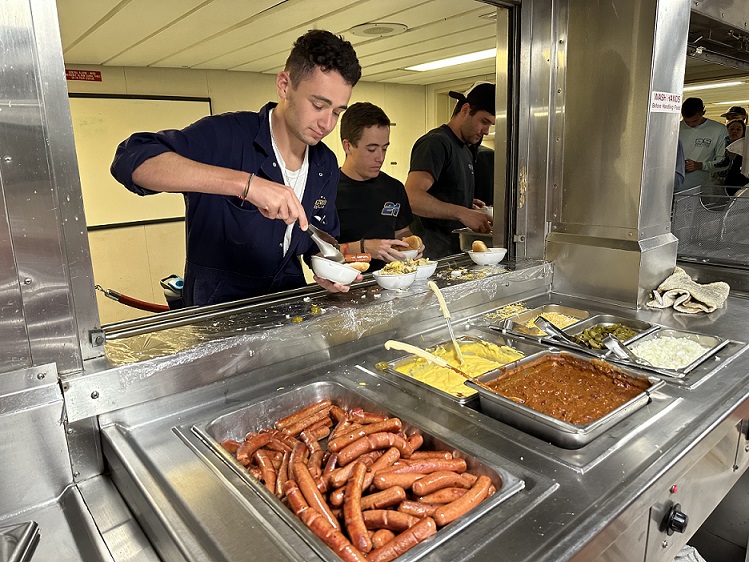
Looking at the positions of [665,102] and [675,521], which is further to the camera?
[665,102]

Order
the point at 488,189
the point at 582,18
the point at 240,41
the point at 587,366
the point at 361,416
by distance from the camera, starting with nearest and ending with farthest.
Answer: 1. the point at 361,416
2. the point at 587,366
3. the point at 582,18
4. the point at 488,189
5. the point at 240,41

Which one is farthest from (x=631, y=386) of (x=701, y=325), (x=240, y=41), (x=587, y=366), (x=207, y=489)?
(x=240, y=41)

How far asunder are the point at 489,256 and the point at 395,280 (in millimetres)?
642

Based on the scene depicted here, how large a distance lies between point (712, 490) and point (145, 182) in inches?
74.9

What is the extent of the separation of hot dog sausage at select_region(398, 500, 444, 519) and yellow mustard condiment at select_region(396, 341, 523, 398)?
0.48 metres

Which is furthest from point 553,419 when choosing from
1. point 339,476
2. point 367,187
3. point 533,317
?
point 367,187

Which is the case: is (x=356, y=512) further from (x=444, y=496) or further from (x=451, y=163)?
(x=451, y=163)

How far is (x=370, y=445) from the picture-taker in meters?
1.26

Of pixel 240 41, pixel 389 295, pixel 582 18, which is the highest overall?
pixel 240 41

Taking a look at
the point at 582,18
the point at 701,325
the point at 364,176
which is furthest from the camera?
the point at 364,176

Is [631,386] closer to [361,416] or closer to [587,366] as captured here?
[587,366]

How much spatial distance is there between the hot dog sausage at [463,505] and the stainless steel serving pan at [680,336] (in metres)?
0.86

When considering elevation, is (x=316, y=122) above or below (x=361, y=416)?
above

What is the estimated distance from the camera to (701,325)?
2080 mm
